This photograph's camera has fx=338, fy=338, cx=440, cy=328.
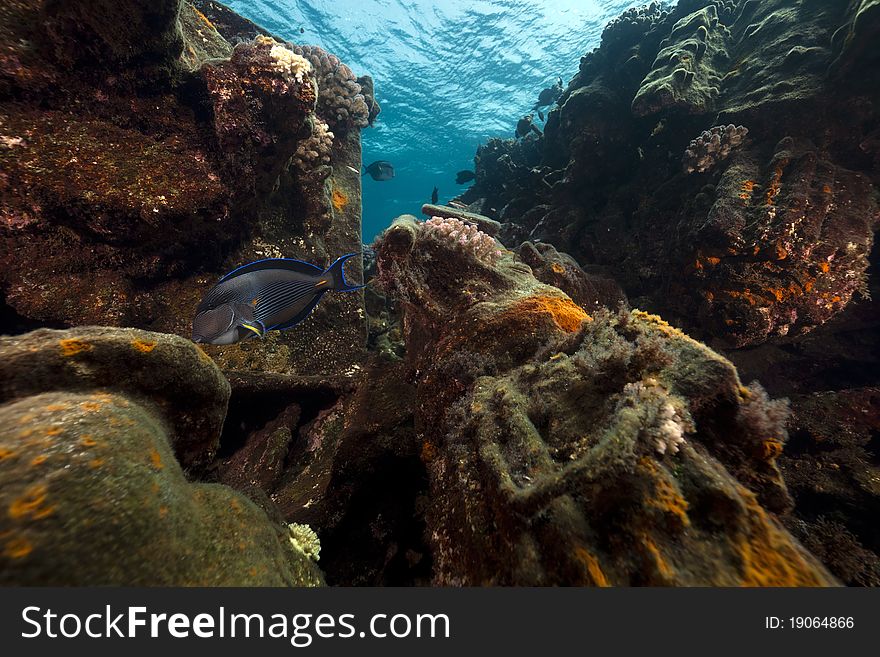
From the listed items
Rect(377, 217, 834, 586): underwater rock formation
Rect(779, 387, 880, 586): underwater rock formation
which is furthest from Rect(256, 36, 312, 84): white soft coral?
Rect(779, 387, 880, 586): underwater rock formation

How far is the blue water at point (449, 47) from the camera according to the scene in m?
20.6

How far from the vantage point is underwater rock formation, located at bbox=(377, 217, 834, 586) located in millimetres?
1121

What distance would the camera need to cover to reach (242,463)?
381cm

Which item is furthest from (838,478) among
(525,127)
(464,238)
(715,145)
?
(525,127)

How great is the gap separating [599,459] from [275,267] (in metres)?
2.56

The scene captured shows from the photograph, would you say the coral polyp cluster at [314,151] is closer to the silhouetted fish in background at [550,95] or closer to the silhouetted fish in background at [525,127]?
the silhouetted fish in background at [525,127]

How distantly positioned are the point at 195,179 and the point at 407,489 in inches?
157

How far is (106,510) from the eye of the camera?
39.4 inches

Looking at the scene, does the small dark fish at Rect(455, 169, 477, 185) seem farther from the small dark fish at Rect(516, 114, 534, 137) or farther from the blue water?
the blue water

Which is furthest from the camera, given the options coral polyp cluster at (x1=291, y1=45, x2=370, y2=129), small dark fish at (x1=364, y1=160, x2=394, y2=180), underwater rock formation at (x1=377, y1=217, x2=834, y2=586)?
small dark fish at (x1=364, y1=160, x2=394, y2=180)

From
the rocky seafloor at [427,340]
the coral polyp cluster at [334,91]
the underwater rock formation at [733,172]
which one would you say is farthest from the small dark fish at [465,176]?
the rocky seafloor at [427,340]

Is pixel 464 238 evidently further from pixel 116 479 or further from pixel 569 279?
pixel 116 479

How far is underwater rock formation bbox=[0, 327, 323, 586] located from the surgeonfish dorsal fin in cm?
73

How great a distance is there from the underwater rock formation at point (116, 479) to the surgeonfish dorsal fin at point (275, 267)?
2.39 ft
